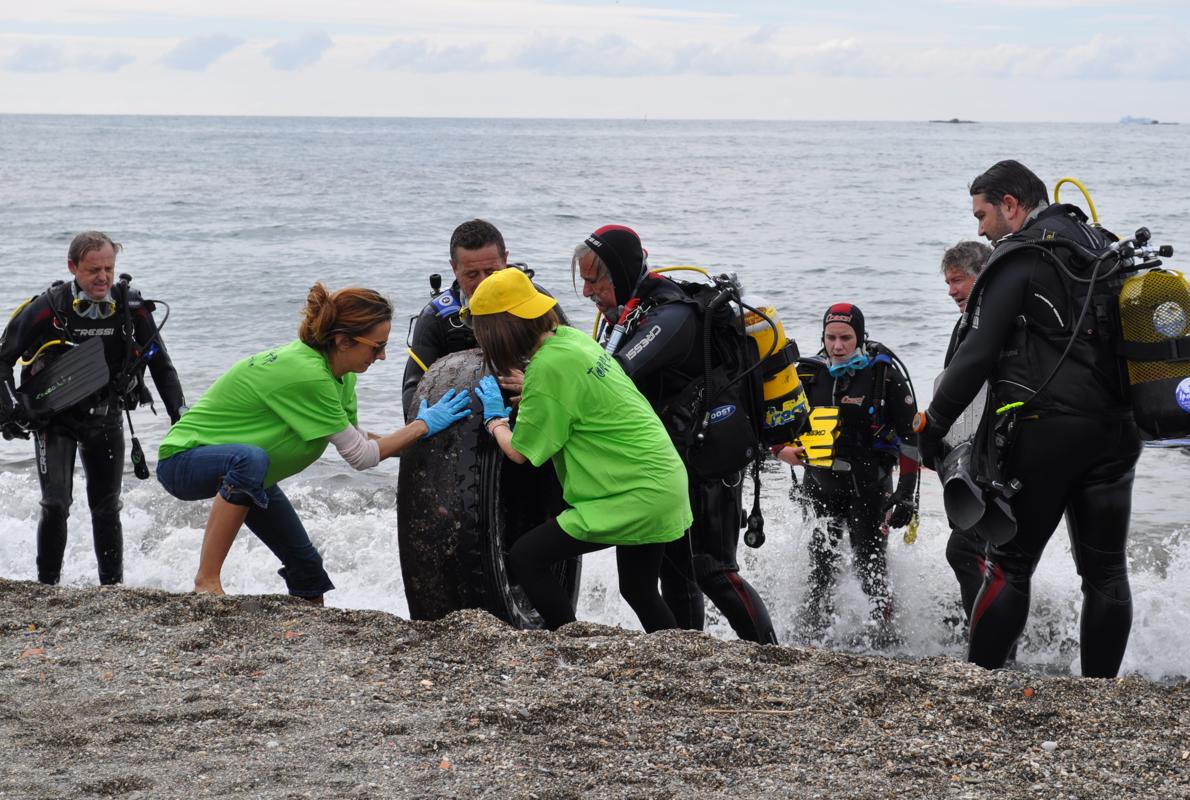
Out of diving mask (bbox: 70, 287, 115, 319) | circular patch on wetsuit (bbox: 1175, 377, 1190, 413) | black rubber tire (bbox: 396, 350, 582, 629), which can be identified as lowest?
black rubber tire (bbox: 396, 350, 582, 629)

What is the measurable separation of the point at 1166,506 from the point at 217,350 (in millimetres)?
10682

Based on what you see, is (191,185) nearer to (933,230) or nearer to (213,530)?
(933,230)

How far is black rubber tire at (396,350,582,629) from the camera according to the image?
4699 millimetres

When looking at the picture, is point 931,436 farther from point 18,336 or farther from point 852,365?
point 18,336

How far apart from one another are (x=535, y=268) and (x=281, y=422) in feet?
52.2

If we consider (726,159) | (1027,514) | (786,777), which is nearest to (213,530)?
(786,777)

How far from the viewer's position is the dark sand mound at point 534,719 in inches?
128

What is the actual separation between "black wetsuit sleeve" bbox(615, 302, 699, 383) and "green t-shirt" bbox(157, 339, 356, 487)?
1.11m

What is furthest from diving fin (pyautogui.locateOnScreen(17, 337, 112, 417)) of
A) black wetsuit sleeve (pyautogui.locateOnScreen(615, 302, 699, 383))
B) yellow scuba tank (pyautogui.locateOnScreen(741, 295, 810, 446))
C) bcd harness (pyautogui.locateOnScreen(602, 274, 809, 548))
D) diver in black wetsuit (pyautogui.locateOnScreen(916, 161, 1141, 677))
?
diver in black wetsuit (pyautogui.locateOnScreen(916, 161, 1141, 677))

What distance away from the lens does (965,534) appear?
5215 mm

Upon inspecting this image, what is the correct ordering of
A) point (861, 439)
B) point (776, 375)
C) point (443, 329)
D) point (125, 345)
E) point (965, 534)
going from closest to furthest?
1. point (776, 375)
2. point (965, 534)
3. point (443, 329)
4. point (861, 439)
5. point (125, 345)

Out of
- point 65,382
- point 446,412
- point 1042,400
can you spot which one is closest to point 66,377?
point 65,382

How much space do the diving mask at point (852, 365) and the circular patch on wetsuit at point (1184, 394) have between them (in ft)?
6.98

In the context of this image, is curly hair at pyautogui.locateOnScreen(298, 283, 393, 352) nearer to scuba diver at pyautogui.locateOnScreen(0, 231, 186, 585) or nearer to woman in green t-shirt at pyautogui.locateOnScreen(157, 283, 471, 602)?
woman in green t-shirt at pyautogui.locateOnScreen(157, 283, 471, 602)
